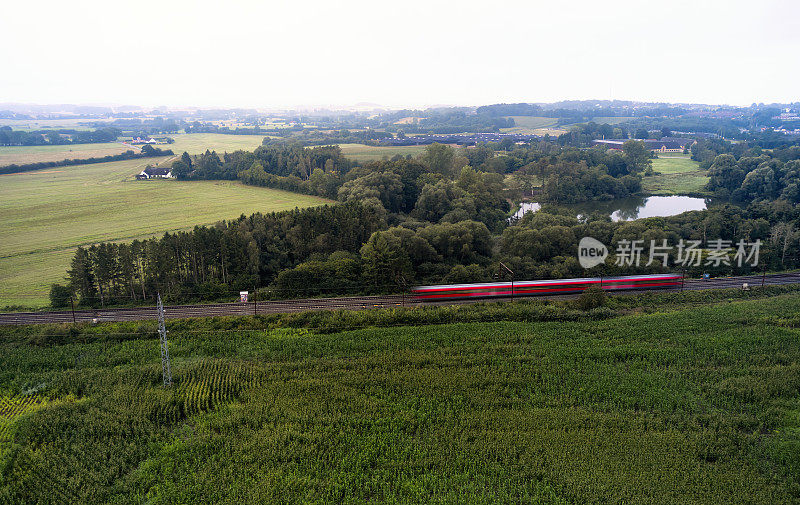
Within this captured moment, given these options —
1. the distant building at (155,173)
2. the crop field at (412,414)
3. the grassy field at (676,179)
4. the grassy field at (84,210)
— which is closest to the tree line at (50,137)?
the grassy field at (84,210)

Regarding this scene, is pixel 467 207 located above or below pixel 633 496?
above

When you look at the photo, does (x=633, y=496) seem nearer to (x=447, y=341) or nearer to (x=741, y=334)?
(x=447, y=341)

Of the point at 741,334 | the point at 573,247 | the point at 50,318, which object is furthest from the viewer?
the point at 573,247

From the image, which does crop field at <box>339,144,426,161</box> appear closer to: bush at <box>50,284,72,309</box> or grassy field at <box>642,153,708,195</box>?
grassy field at <box>642,153,708,195</box>

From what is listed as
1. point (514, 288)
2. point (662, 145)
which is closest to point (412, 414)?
point (514, 288)

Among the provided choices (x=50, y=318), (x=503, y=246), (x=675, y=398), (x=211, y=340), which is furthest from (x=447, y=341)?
(x=50, y=318)

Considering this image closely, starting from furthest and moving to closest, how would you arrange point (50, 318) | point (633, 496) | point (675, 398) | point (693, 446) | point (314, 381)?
1. point (50, 318)
2. point (314, 381)
3. point (675, 398)
4. point (693, 446)
5. point (633, 496)

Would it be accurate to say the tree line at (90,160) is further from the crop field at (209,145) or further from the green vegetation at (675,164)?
the green vegetation at (675,164)

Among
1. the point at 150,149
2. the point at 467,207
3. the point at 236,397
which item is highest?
the point at 150,149
